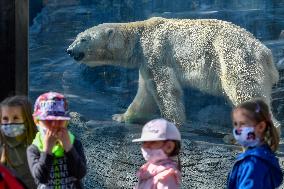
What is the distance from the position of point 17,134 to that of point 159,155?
2.64 feet

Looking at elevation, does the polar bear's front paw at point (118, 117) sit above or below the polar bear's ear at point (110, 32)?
below

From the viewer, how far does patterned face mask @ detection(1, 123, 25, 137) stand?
3.74m

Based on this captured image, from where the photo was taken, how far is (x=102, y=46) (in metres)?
5.59

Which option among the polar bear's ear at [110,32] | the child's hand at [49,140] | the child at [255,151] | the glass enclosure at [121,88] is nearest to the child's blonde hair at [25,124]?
the child's hand at [49,140]

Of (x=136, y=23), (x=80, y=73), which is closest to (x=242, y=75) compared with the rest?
(x=136, y=23)

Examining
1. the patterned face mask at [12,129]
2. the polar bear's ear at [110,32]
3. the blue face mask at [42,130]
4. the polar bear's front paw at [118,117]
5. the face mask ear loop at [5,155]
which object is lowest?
the polar bear's front paw at [118,117]

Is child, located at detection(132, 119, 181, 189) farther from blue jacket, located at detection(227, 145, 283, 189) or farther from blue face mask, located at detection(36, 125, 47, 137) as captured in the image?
blue face mask, located at detection(36, 125, 47, 137)

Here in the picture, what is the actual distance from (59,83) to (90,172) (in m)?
0.78

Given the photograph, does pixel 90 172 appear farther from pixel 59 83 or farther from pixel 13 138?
pixel 13 138

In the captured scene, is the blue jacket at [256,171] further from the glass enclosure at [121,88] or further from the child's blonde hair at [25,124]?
the glass enclosure at [121,88]

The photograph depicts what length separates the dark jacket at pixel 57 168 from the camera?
3.42 metres

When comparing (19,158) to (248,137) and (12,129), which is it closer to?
(12,129)

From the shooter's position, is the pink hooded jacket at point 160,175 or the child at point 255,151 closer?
the child at point 255,151

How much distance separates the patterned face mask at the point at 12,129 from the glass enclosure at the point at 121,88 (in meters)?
1.83
